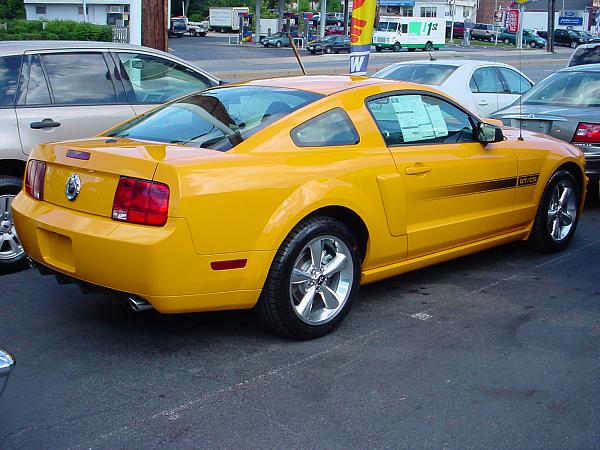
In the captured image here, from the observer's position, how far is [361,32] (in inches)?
429

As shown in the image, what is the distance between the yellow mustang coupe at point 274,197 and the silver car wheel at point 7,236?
4.36ft

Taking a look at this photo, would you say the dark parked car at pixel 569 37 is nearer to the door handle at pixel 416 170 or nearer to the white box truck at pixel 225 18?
the white box truck at pixel 225 18

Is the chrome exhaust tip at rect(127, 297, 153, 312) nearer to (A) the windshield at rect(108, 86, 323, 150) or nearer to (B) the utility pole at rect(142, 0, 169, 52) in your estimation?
(A) the windshield at rect(108, 86, 323, 150)

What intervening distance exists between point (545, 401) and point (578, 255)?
3256mm

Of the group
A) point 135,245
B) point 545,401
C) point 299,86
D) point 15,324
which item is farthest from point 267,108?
point 545,401

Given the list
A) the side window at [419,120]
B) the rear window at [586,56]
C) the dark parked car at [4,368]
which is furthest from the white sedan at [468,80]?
the dark parked car at [4,368]

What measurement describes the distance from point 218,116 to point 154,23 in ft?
23.5

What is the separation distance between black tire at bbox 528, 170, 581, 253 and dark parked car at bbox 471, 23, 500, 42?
74.6 m

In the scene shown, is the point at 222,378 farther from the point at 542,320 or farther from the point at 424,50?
the point at 424,50

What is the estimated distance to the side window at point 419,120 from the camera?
5598 millimetres

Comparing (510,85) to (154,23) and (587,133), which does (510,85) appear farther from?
(154,23)

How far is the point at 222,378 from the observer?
4434 millimetres

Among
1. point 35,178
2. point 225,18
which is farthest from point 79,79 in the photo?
point 225,18

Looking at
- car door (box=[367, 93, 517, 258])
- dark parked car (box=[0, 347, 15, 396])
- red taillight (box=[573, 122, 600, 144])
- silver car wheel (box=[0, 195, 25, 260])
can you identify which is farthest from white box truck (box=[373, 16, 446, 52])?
dark parked car (box=[0, 347, 15, 396])
